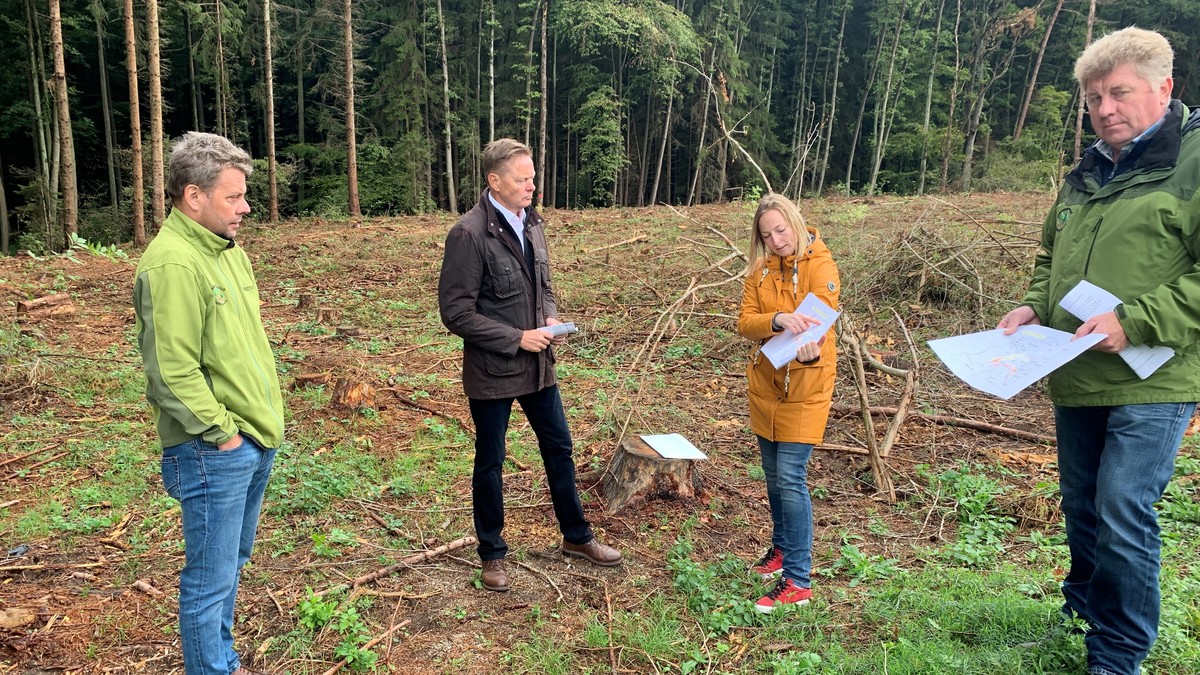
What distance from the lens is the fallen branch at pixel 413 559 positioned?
304 centimetres

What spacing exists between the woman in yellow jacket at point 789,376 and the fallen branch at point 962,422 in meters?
2.59

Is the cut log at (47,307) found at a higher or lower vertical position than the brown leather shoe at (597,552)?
higher

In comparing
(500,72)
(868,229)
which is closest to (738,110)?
(500,72)

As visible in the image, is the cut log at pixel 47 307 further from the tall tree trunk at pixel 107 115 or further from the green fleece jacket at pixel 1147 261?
→ the tall tree trunk at pixel 107 115

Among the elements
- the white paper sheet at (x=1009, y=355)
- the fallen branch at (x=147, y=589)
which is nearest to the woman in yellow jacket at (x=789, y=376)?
the white paper sheet at (x=1009, y=355)

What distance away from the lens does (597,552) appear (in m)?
3.26

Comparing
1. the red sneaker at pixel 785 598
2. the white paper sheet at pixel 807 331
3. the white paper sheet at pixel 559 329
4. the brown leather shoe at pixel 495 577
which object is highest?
the white paper sheet at pixel 807 331

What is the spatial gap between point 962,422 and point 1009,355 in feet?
10.5

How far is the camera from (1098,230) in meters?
2.09

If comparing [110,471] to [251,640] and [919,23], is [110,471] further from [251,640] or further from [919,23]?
[919,23]

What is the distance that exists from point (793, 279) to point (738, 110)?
27183 millimetres

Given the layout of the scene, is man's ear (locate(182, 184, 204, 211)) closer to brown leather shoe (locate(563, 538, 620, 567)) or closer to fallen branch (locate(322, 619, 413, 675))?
fallen branch (locate(322, 619, 413, 675))

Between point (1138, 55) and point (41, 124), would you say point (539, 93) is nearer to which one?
point (41, 124)

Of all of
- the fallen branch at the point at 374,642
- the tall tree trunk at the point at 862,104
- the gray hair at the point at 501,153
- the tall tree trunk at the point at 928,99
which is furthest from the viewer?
the tall tree trunk at the point at 862,104
